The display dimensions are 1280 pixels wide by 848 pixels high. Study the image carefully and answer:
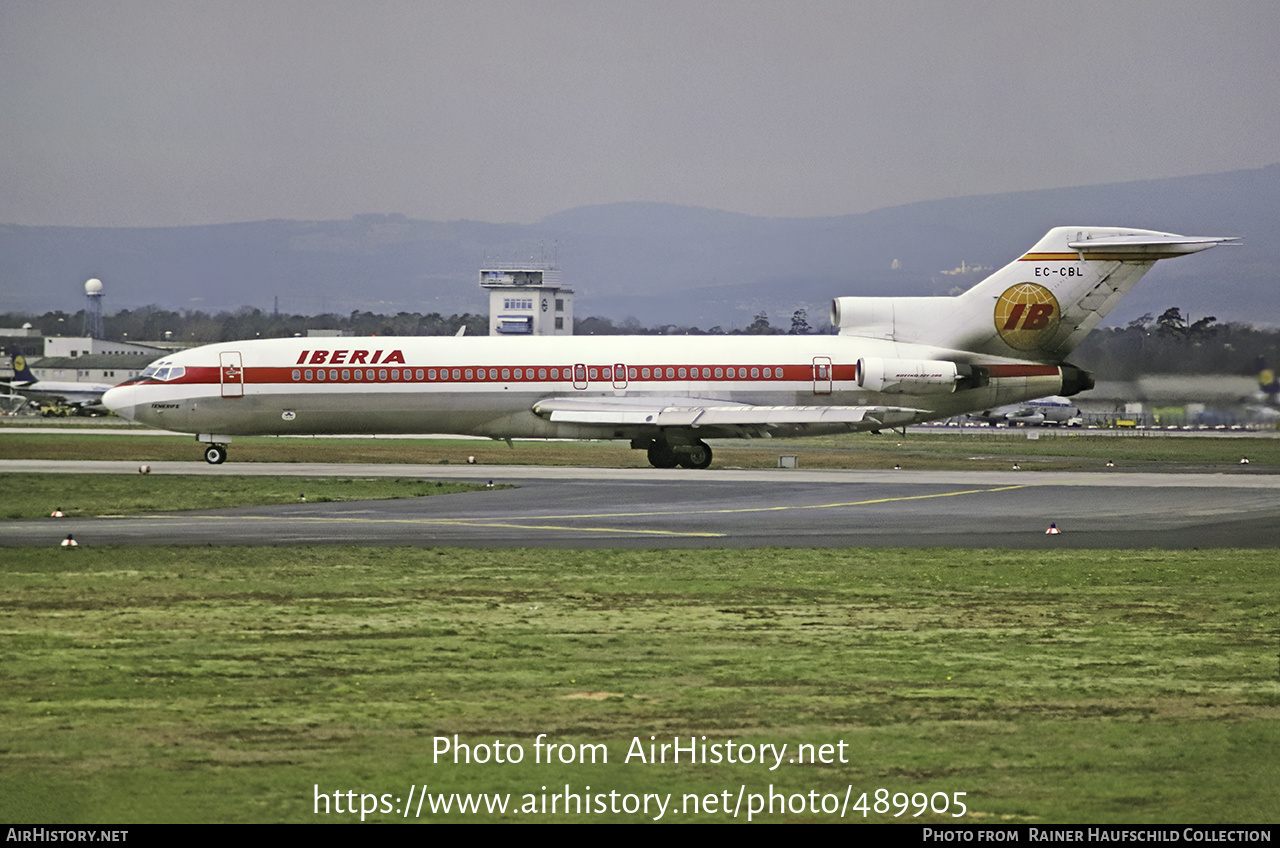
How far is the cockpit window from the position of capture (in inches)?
1742

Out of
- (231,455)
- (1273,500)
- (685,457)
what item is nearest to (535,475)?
(685,457)

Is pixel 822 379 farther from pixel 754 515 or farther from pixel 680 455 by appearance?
pixel 754 515

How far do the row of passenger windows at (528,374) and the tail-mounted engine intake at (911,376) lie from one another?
9.20 ft

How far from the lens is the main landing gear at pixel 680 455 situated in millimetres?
43469

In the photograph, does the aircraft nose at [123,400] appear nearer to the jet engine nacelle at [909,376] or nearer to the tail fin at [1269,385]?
the jet engine nacelle at [909,376]

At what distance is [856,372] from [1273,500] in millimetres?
14004

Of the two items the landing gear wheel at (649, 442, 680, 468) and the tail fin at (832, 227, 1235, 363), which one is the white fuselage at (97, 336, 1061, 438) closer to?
the tail fin at (832, 227, 1235, 363)

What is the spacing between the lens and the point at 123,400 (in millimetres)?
44469

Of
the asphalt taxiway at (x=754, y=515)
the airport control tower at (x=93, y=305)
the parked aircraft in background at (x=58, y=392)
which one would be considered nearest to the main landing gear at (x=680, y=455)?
the asphalt taxiway at (x=754, y=515)

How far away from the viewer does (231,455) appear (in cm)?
4953

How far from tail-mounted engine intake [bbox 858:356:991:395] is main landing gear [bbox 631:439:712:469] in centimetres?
541

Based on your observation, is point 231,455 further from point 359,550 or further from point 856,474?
point 359,550

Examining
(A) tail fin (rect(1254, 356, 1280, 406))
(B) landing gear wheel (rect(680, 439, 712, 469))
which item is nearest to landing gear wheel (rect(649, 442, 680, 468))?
(B) landing gear wheel (rect(680, 439, 712, 469))

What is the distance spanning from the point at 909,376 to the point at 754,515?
54.7 feet
